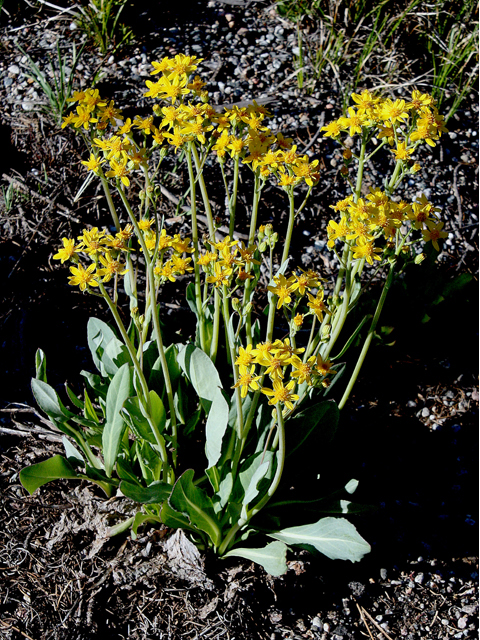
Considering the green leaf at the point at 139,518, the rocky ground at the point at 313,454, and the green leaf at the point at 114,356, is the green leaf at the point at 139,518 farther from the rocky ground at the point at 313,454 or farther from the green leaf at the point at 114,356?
the green leaf at the point at 114,356

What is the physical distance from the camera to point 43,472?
1.94 metres

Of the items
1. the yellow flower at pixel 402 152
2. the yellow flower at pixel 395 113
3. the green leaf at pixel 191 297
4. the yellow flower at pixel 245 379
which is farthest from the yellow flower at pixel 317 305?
the green leaf at pixel 191 297

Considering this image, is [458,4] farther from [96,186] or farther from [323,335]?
[323,335]

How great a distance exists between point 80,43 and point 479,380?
345 cm

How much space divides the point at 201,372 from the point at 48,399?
0.57 m

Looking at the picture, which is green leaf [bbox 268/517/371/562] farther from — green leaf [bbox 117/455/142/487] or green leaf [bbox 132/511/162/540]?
green leaf [bbox 117/455/142/487]

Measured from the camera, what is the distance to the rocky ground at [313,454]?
204cm

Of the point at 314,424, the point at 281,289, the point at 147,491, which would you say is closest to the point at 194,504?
the point at 147,491

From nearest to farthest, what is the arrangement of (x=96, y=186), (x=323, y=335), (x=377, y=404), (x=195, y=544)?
1. (x=323, y=335)
2. (x=195, y=544)
3. (x=377, y=404)
4. (x=96, y=186)

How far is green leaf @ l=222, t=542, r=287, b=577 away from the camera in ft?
5.71

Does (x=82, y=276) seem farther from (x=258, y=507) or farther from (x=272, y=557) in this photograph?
(x=272, y=557)

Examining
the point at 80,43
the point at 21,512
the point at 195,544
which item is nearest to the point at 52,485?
the point at 21,512

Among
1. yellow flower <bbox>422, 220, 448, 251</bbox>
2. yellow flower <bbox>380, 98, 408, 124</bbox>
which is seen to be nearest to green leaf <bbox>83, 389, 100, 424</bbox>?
yellow flower <bbox>422, 220, 448, 251</bbox>

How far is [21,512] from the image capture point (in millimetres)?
2260
